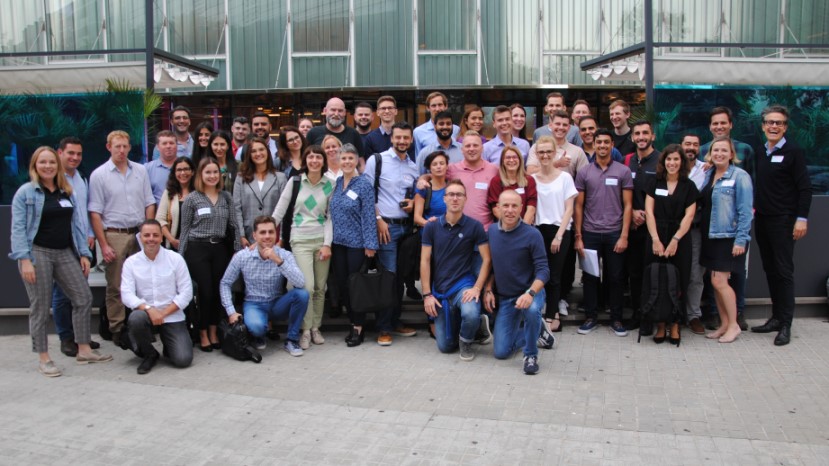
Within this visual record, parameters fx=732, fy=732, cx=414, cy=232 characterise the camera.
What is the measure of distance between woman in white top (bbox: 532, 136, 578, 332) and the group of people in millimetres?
20

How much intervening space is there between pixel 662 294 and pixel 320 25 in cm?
1183

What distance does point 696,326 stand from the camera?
7199 millimetres

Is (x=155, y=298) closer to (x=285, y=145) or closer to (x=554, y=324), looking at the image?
(x=285, y=145)

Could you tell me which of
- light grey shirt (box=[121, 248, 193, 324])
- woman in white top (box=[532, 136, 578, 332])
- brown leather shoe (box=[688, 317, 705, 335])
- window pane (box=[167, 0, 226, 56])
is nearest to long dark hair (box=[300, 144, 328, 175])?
light grey shirt (box=[121, 248, 193, 324])

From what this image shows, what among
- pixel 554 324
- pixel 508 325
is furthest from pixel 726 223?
pixel 508 325

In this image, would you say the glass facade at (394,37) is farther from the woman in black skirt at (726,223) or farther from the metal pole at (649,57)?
the woman in black skirt at (726,223)

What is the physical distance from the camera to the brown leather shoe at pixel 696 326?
282 inches

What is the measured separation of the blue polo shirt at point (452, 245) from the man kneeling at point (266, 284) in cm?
124

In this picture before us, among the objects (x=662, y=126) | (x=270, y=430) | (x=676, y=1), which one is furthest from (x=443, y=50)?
(x=270, y=430)

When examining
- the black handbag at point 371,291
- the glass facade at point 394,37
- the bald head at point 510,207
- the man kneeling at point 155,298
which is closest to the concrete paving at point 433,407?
the man kneeling at point 155,298

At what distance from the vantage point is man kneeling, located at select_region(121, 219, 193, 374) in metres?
6.28

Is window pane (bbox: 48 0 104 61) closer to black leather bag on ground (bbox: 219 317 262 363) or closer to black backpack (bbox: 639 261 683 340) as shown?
black leather bag on ground (bbox: 219 317 262 363)

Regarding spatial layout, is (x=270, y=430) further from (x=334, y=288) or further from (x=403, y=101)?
(x=403, y=101)

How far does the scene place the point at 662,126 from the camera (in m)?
8.16
